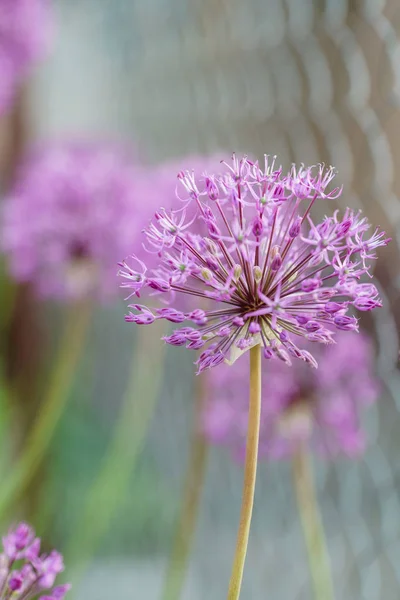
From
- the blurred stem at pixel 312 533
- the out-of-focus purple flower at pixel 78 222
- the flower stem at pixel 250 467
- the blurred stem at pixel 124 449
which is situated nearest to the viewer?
the flower stem at pixel 250 467

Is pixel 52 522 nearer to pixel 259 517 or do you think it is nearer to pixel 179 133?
pixel 259 517

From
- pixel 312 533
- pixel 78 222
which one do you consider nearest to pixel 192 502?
pixel 312 533

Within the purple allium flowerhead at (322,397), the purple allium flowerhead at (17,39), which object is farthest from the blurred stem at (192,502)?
the purple allium flowerhead at (17,39)

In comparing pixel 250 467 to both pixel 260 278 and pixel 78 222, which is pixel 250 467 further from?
pixel 78 222

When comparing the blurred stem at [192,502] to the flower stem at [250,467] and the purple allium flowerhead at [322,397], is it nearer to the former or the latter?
the purple allium flowerhead at [322,397]

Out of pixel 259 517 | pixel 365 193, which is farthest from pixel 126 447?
pixel 365 193

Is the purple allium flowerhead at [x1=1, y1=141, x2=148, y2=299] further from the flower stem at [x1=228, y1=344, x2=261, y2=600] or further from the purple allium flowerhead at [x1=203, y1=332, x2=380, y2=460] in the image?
the flower stem at [x1=228, y1=344, x2=261, y2=600]

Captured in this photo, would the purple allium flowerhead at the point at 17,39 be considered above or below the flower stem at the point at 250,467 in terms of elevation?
above

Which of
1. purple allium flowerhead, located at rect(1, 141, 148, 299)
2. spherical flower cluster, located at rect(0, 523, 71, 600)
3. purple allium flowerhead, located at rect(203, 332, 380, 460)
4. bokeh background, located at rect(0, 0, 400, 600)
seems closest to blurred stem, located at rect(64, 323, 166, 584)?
bokeh background, located at rect(0, 0, 400, 600)
